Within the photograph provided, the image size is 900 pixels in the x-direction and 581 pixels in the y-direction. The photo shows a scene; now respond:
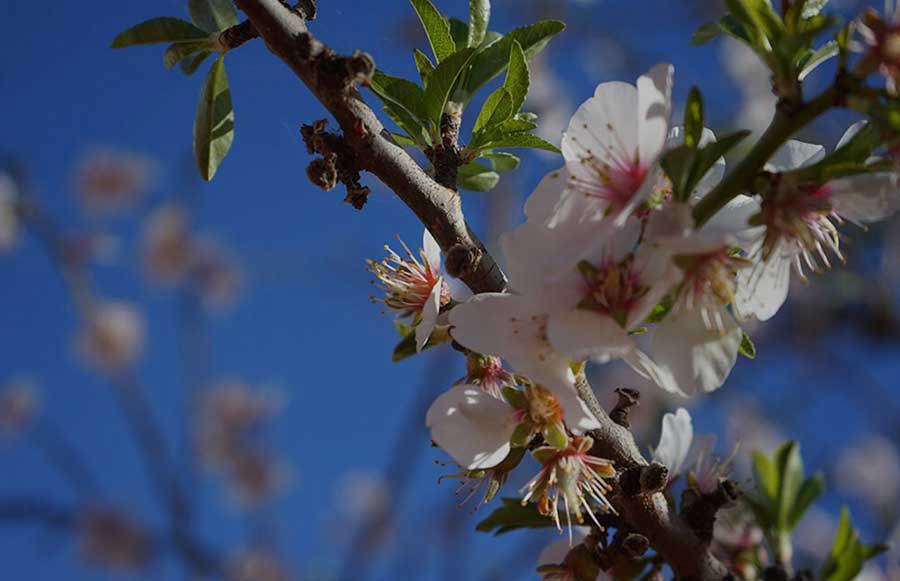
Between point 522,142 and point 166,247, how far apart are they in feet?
16.7

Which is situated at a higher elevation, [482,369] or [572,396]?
[482,369]

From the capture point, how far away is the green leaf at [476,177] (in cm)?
96

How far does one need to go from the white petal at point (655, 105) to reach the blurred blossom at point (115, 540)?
15.1 ft

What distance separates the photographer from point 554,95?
19.5 ft

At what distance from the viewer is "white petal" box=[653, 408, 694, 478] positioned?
0.98m

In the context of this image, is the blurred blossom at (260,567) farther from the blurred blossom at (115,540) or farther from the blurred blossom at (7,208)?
the blurred blossom at (7,208)

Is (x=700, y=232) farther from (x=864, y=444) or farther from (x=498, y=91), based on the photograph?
(x=864, y=444)

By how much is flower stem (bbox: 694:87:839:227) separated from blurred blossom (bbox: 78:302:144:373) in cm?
458

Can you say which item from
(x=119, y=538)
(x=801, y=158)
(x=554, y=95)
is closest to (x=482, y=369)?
(x=801, y=158)

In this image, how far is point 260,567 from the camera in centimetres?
483

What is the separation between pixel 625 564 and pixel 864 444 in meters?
6.93

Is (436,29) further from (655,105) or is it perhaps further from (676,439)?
(676,439)

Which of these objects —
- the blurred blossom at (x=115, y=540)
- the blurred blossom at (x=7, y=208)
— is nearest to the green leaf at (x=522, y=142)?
the blurred blossom at (x=7, y=208)

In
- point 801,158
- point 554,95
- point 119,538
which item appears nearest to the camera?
point 801,158
